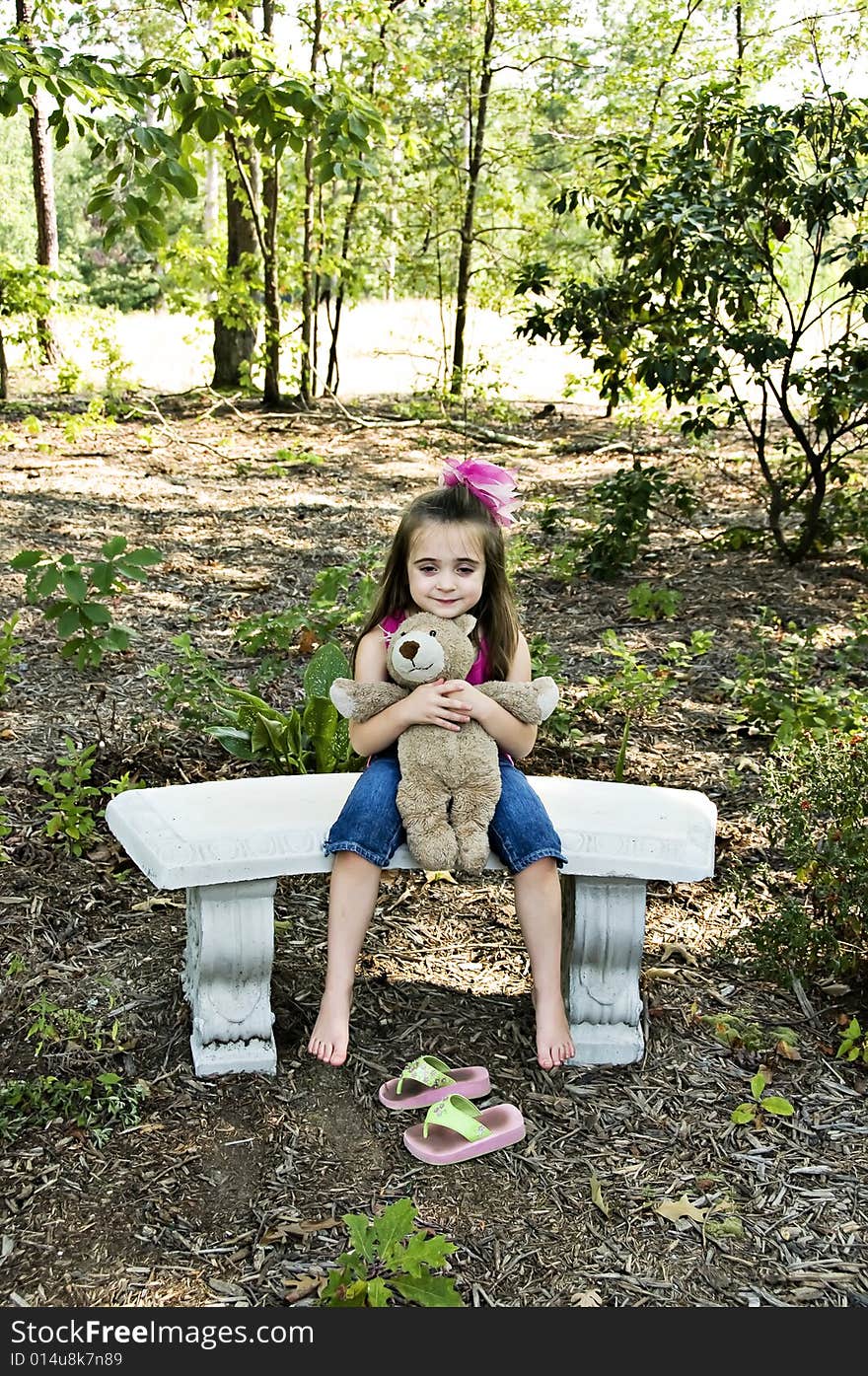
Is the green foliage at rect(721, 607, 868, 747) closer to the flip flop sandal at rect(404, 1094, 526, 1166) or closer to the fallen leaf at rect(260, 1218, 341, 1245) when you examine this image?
the flip flop sandal at rect(404, 1094, 526, 1166)

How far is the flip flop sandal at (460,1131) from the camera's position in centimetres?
232

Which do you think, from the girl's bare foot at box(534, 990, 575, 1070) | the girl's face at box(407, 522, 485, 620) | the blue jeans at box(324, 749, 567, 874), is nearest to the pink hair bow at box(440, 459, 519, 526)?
the girl's face at box(407, 522, 485, 620)

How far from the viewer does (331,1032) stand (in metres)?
2.49

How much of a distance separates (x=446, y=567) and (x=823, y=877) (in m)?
1.19

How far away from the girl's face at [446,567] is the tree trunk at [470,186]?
27.3ft

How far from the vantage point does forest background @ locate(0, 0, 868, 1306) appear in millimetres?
2246

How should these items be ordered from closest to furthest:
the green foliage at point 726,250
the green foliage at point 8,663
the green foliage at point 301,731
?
1. the green foliage at point 301,731
2. the green foliage at point 8,663
3. the green foliage at point 726,250

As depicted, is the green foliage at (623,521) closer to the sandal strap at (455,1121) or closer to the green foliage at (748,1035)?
the green foliage at (748,1035)

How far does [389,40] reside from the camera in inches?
391

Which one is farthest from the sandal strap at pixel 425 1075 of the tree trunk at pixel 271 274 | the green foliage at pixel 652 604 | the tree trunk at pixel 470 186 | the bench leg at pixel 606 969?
the tree trunk at pixel 470 186

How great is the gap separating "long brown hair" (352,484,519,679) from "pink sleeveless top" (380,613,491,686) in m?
0.01

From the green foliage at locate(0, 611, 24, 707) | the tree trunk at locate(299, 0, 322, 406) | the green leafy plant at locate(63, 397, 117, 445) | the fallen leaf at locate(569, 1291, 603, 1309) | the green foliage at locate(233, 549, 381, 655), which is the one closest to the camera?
the fallen leaf at locate(569, 1291, 603, 1309)

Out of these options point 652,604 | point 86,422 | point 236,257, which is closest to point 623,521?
point 652,604

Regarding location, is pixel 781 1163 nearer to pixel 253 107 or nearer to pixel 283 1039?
pixel 283 1039
